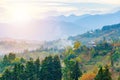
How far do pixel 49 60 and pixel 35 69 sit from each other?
20.3ft

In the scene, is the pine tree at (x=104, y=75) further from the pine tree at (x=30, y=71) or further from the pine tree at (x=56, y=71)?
the pine tree at (x=30, y=71)

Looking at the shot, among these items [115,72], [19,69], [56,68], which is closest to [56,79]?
[56,68]

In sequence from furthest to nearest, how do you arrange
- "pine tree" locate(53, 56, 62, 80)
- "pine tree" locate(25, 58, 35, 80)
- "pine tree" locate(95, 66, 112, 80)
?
"pine tree" locate(25, 58, 35, 80) < "pine tree" locate(53, 56, 62, 80) < "pine tree" locate(95, 66, 112, 80)

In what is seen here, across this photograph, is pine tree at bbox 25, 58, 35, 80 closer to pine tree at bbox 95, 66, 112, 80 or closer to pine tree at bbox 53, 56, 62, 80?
pine tree at bbox 53, 56, 62, 80

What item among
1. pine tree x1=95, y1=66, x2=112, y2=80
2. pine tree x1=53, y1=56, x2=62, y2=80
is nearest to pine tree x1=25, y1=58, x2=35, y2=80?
pine tree x1=53, y1=56, x2=62, y2=80

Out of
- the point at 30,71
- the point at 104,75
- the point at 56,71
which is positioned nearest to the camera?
the point at 104,75

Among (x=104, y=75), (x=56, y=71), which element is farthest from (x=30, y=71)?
(x=104, y=75)

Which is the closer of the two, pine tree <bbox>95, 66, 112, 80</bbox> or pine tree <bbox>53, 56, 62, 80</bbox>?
pine tree <bbox>95, 66, 112, 80</bbox>

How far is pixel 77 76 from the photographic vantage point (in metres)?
112

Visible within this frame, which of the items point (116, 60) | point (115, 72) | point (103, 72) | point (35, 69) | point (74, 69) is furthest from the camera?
point (116, 60)

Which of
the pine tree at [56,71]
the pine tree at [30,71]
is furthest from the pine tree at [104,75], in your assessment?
the pine tree at [30,71]

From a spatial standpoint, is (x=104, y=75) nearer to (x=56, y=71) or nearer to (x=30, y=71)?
(x=56, y=71)

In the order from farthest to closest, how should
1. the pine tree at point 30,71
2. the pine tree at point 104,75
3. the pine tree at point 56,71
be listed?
the pine tree at point 30,71 < the pine tree at point 56,71 < the pine tree at point 104,75

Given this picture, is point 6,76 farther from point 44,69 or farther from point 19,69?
point 44,69
